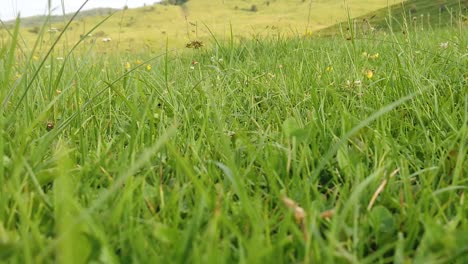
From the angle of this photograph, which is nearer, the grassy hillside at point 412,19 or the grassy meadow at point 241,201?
the grassy meadow at point 241,201

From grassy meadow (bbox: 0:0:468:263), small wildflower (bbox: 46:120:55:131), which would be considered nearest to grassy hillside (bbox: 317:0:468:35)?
grassy meadow (bbox: 0:0:468:263)

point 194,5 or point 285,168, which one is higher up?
point 194,5

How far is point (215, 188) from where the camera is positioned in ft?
3.40

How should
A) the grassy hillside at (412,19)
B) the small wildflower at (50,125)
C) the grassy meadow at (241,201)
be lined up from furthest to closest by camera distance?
the grassy hillside at (412,19)
the small wildflower at (50,125)
the grassy meadow at (241,201)

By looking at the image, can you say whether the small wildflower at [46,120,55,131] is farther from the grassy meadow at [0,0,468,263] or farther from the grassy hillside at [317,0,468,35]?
the grassy hillside at [317,0,468,35]

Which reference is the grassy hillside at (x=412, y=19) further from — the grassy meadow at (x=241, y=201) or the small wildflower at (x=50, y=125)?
the small wildflower at (x=50, y=125)

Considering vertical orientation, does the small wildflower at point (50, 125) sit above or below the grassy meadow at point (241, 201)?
above

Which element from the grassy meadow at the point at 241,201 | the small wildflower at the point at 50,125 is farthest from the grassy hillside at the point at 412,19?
the small wildflower at the point at 50,125

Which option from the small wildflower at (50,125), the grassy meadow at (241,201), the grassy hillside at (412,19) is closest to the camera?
the grassy meadow at (241,201)

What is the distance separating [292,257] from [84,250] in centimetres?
33

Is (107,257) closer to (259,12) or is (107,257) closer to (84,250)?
(84,250)


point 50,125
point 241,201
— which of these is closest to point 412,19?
point 50,125

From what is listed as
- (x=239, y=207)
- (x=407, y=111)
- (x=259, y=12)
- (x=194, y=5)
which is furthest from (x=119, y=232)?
(x=194, y=5)

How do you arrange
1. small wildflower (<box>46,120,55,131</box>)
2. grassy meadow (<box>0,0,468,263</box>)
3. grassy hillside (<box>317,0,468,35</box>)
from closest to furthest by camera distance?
grassy meadow (<box>0,0,468,263</box>)
small wildflower (<box>46,120,55,131</box>)
grassy hillside (<box>317,0,468,35</box>)
